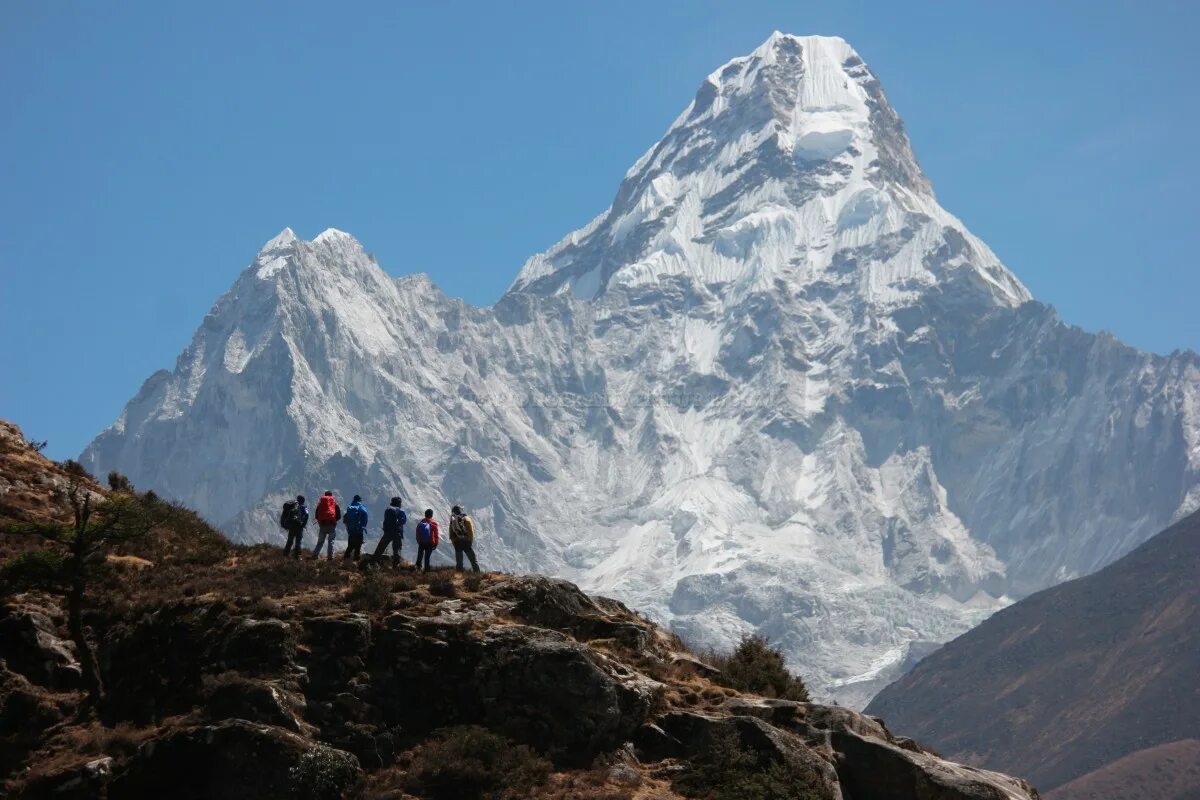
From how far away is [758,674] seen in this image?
44.9 meters

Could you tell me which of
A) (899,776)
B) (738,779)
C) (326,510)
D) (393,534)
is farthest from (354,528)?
(899,776)

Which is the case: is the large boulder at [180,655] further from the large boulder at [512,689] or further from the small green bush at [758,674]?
the small green bush at [758,674]

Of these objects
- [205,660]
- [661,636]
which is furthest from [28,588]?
[661,636]

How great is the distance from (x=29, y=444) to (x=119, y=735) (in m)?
→ 19.1

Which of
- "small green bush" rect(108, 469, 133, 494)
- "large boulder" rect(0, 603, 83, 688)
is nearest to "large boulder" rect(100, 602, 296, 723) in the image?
"large boulder" rect(0, 603, 83, 688)

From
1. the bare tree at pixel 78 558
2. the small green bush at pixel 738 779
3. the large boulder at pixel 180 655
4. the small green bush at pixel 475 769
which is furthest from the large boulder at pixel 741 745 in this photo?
the bare tree at pixel 78 558

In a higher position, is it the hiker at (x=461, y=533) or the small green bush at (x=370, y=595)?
the hiker at (x=461, y=533)

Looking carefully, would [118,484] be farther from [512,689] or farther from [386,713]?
[512,689]

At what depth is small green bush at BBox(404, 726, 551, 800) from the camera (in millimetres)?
37094

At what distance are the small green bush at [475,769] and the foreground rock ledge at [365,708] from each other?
0.66 metres

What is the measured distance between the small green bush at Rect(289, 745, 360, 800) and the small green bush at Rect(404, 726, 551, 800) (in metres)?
1.43

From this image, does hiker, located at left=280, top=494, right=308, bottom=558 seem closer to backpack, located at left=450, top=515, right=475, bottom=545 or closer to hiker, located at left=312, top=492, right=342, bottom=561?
hiker, located at left=312, top=492, right=342, bottom=561

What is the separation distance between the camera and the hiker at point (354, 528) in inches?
1873

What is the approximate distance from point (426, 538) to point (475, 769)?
37.9 feet
